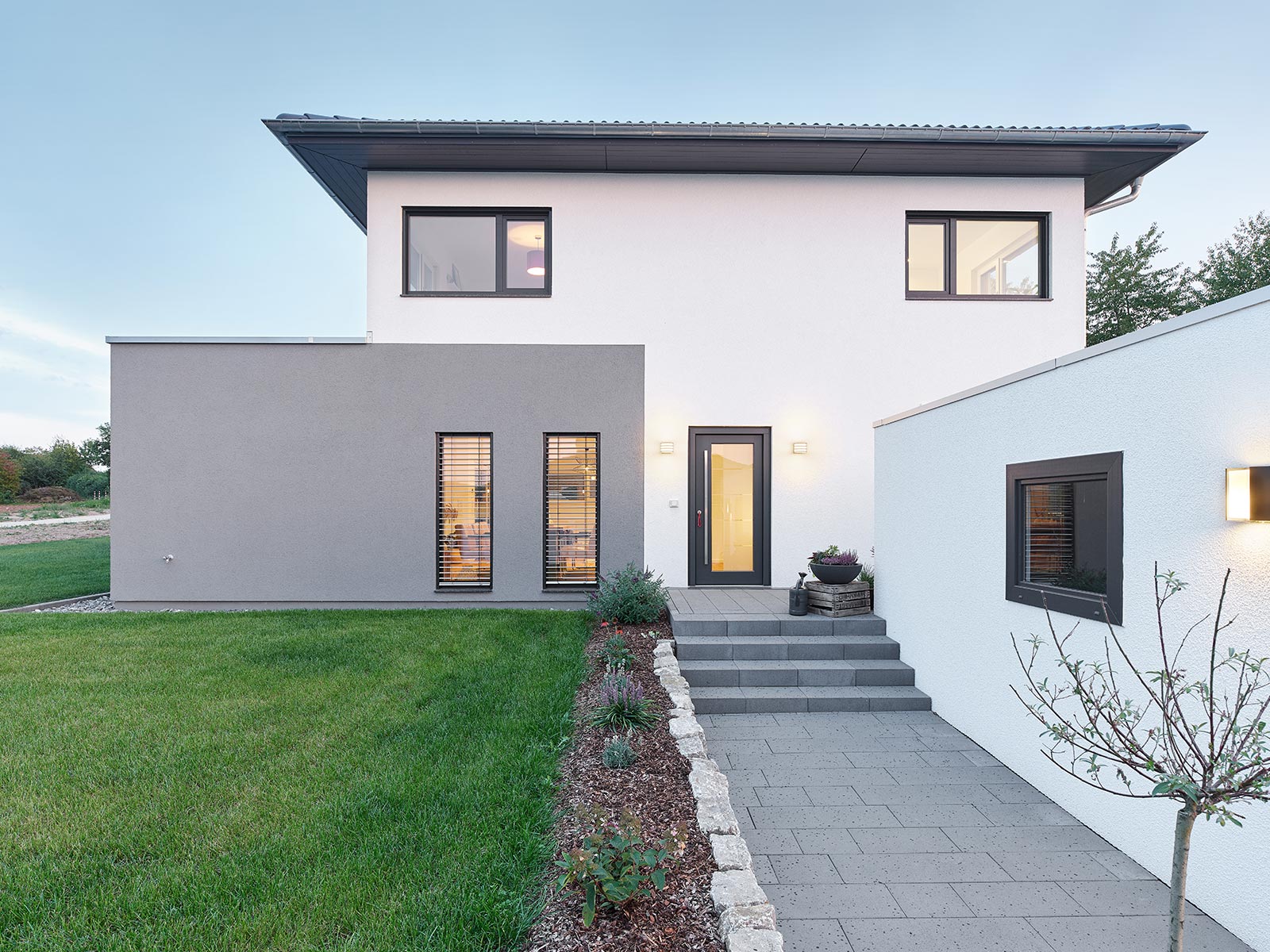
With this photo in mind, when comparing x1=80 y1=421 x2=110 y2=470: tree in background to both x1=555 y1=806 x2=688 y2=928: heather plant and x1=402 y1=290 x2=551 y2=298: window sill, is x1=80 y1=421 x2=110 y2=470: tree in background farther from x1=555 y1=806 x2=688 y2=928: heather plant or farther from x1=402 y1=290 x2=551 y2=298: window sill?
x1=555 y1=806 x2=688 y2=928: heather plant

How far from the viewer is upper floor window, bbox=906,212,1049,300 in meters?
7.58

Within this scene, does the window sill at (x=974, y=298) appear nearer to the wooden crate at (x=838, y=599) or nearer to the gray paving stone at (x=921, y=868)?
the wooden crate at (x=838, y=599)

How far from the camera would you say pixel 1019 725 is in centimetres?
369

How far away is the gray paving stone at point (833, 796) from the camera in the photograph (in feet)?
11.0

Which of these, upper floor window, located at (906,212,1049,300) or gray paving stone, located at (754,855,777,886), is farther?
upper floor window, located at (906,212,1049,300)

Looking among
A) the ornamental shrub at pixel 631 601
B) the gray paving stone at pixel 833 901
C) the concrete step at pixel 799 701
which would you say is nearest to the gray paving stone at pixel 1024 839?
the gray paving stone at pixel 833 901

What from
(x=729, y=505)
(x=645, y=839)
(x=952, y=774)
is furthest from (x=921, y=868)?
(x=729, y=505)

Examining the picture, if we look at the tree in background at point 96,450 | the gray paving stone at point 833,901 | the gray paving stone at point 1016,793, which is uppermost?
the tree in background at point 96,450

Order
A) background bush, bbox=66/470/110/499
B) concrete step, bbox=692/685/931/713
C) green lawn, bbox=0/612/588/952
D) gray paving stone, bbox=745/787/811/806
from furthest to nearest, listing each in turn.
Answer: background bush, bbox=66/470/110/499 < concrete step, bbox=692/685/931/713 < gray paving stone, bbox=745/787/811/806 < green lawn, bbox=0/612/588/952

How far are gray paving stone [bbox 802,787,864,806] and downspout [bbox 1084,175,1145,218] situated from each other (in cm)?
839

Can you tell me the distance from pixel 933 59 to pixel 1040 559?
45.6ft

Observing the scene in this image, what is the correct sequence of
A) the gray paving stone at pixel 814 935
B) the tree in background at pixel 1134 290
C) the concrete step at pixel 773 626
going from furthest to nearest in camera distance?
the tree in background at pixel 1134 290 < the concrete step at pixel 773 626 < the gray paving stone at pixel 814 935

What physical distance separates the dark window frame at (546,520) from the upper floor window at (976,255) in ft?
15.6

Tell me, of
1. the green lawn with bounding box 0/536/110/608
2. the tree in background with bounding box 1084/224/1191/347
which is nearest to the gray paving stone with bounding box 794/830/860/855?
the green lawn with bounding box 0/536/110/608
